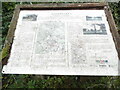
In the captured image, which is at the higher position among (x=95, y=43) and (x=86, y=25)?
(x=86, y=25)

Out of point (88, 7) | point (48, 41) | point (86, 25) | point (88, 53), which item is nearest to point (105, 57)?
point (88, 53)

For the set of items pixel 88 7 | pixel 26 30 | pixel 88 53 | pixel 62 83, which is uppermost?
pixel 88 7

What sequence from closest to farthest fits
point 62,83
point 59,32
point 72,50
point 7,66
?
point 7,66 < point 72,50 < point 59,32 < point 62,83

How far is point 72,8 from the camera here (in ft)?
9.16

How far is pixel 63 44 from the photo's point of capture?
230 centimetres

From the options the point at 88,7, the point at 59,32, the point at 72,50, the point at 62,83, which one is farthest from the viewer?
the point at 88,7

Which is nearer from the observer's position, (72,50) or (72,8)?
(72,50)

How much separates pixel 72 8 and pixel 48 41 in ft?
2.43

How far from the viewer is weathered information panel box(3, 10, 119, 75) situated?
2.07 meters

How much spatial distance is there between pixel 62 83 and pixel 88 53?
26.4 inches

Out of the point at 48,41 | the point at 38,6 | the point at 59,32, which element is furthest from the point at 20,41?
the point at 38,6

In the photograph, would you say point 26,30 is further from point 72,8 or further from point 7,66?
point 72,8

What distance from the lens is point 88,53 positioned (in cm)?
219

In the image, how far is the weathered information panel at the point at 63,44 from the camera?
207 centimetres
